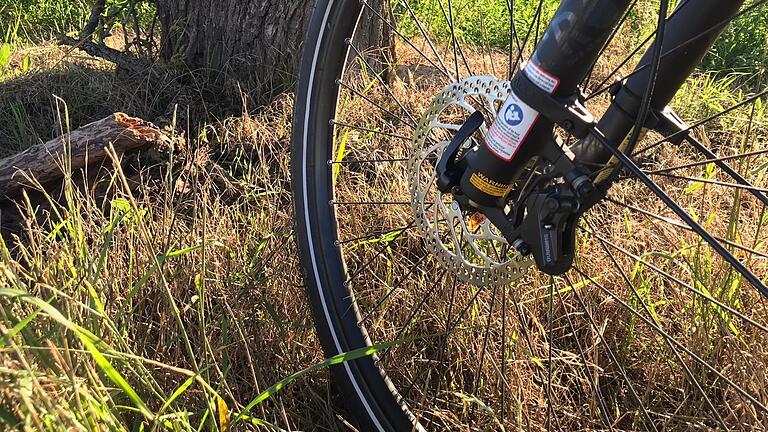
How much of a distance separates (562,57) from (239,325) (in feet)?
2.84

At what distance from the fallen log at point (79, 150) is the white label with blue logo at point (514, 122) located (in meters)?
1.20

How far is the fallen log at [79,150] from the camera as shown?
200 centimetres

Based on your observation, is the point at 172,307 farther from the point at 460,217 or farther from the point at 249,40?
the point at 249,40

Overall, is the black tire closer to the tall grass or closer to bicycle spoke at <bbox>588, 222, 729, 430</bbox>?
the tall grass

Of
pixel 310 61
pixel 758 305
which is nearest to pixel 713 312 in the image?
pixel 758 305

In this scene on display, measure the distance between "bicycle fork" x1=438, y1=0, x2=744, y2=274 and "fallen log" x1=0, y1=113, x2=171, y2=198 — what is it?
119cm

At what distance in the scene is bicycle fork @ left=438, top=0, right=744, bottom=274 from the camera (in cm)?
110

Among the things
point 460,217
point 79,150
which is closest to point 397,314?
point 460,217

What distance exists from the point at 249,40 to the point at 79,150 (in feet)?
2.32

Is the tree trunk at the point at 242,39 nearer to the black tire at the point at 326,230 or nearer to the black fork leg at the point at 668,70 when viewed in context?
the black tire at the point at 326,230

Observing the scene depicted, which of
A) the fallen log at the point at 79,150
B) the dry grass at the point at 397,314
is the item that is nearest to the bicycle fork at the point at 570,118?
the dry grass at the point at 397,314

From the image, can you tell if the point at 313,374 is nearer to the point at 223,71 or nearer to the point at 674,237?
the point at 674,237

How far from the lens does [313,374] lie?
1629 mm

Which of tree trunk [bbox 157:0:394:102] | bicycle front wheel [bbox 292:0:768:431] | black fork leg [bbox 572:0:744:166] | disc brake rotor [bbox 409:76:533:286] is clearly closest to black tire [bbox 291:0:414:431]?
bicycle front wheel [bbox 292:0:768:431]
